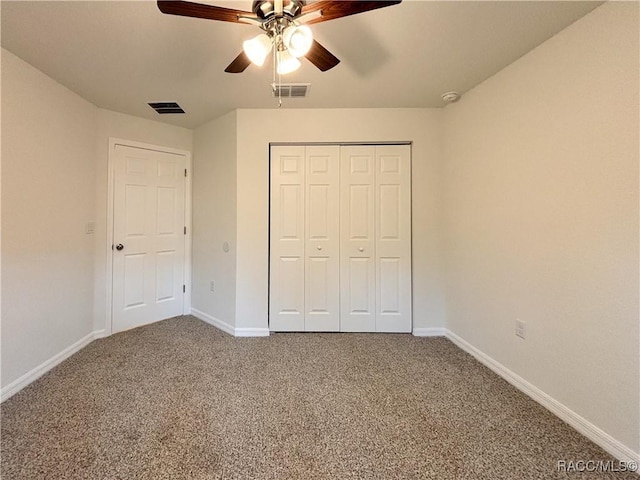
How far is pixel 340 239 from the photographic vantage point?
288 cm

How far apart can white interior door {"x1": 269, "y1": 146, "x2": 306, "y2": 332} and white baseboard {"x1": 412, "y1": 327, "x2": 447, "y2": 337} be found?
119 centimetres

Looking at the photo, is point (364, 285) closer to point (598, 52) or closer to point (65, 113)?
point (598, 52)

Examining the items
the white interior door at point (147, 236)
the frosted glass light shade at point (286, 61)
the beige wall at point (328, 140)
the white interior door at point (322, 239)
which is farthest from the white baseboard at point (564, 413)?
the white interior door at point (147, 236)

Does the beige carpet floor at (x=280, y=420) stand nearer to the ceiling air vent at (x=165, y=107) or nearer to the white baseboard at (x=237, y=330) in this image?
the white baseboard at (x=237, y=330)

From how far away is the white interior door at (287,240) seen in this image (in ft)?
9.40

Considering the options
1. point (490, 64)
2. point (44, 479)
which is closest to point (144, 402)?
point (44, 479)

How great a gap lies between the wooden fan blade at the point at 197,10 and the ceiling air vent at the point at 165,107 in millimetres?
1704

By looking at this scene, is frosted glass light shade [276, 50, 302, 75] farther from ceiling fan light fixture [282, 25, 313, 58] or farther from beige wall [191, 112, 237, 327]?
beige wall [191, 112, 237, 327]

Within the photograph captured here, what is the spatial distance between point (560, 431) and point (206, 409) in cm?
206

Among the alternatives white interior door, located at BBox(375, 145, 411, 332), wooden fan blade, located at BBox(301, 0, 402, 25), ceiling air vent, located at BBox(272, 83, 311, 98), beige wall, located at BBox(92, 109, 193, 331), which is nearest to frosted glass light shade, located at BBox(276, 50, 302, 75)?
wooden fan blade, located at BBox(301, 0, 402, 25)

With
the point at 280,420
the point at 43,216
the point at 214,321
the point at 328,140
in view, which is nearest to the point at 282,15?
the point at 328,140

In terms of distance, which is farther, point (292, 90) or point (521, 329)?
point (292, 90)

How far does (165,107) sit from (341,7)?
Result: 228cm

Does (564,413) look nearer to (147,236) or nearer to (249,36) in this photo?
(249,36)
